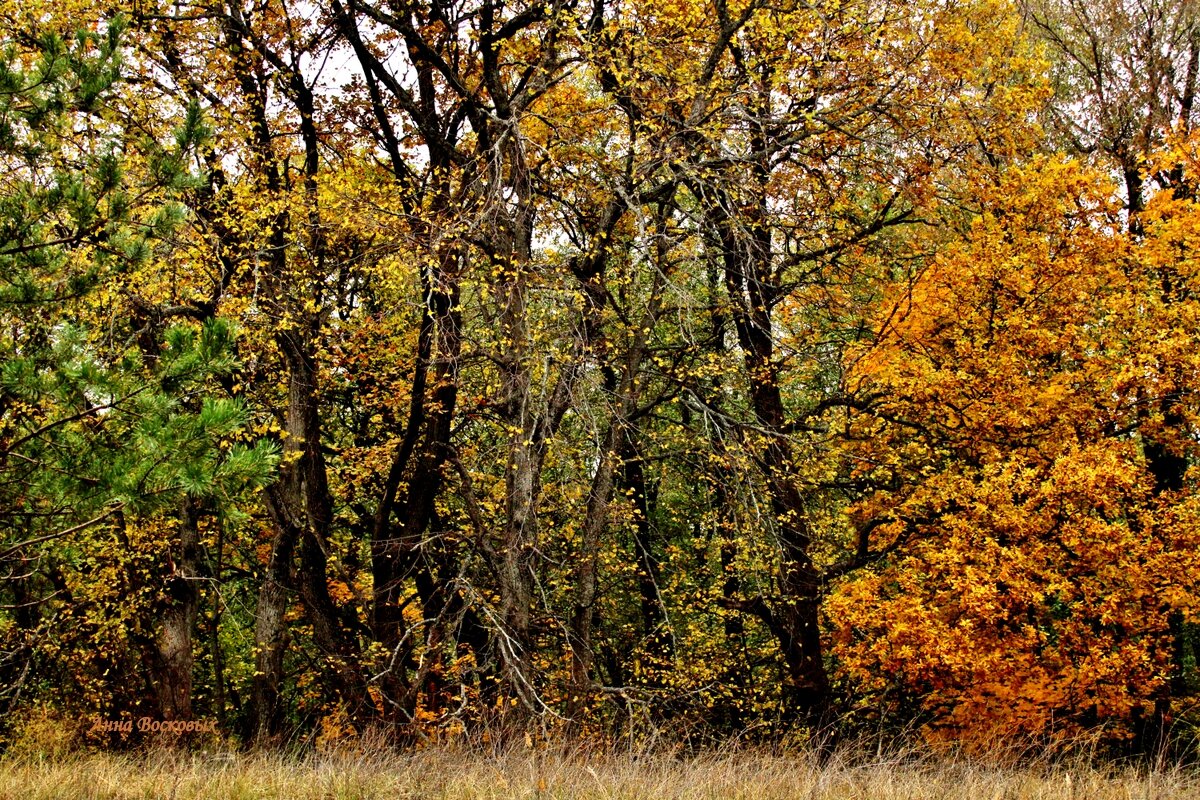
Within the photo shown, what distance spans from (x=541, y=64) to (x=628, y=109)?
1.28 metres

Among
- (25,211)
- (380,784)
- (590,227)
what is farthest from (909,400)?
(25,211)

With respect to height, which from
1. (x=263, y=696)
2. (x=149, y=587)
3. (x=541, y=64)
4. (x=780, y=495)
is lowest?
(x=263, y=696)

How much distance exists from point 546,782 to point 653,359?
8.01 metres

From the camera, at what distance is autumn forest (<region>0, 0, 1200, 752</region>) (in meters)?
10.6

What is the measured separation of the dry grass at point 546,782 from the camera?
547cm

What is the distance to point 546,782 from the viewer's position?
581 cm

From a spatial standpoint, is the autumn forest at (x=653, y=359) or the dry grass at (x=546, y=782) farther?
the autumn forest at (x=653, y=359)

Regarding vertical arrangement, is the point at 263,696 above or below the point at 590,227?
below

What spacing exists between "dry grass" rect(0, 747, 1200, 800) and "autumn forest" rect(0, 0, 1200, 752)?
2.37 meters

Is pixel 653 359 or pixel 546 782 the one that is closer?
pixel 546 782

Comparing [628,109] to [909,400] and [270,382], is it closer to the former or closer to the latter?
[270,382]

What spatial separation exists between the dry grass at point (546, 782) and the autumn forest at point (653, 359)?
2370 millimetres

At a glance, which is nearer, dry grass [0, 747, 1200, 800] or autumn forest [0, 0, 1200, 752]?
dry grass [0, 747, 1200, 800]

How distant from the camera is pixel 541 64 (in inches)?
451
